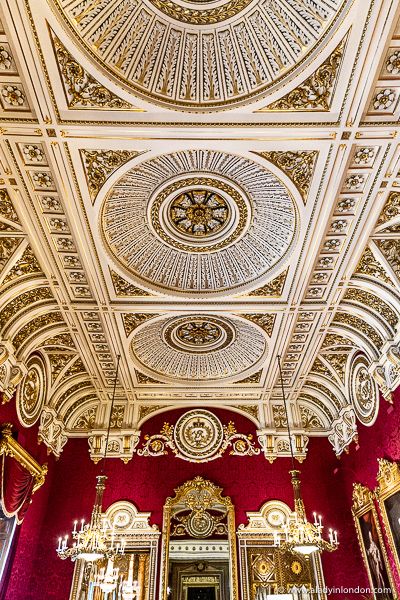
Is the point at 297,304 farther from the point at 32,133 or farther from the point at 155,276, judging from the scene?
the point at 32,133

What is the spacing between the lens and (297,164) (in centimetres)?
573

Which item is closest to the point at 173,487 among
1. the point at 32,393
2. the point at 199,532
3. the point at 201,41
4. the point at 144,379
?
the point at 199,532

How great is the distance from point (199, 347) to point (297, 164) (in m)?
4.97

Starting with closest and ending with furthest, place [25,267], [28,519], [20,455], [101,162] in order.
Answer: [101,162], [25,267], [20,455], [28,519]

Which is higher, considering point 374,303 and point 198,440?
point 374,303

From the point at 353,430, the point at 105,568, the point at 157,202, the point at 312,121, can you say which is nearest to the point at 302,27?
→ the point at 312,121

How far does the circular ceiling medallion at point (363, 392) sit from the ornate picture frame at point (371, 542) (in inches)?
56.2

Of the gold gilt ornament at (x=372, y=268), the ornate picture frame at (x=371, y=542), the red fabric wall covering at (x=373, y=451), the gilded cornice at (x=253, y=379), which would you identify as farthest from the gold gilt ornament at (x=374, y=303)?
the ornate picture frame at (x=371, y=542)

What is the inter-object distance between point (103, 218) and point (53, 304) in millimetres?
2387

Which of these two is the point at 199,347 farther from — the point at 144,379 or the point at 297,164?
the point at 297,164

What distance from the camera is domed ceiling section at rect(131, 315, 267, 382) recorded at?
886 centimetres

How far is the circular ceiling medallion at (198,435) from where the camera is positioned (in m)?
10.3

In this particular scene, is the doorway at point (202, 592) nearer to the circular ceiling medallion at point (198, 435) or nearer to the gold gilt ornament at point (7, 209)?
the circular ceiling medallion at point (198, 435)

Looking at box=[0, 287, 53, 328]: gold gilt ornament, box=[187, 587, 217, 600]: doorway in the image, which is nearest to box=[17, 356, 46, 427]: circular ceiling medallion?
box=[0, 287, 53, 328]: gold gilt ornament
